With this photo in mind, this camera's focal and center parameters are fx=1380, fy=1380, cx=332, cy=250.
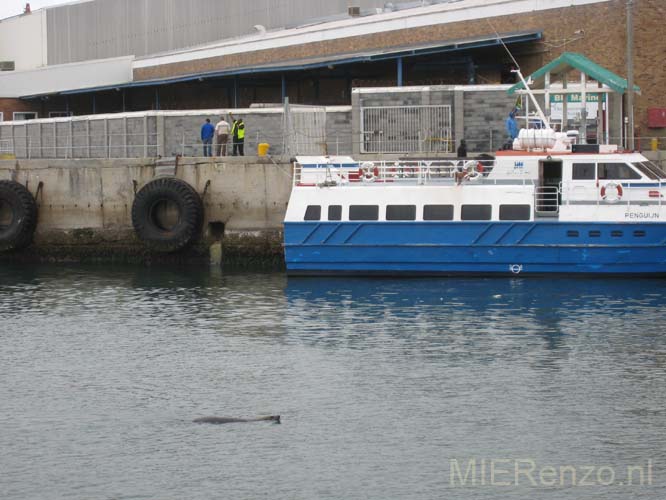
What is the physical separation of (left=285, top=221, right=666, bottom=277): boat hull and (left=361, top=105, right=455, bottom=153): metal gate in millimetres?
8134

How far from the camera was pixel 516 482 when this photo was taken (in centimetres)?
2005

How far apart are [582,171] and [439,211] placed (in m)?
3.91

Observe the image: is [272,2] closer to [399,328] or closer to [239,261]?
[239,261]

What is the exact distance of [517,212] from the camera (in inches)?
1430

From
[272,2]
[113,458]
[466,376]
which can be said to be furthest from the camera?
[272,2]

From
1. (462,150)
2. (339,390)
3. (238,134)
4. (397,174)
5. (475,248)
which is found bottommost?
(339,390)

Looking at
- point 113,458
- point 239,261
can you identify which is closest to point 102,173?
point 239,261

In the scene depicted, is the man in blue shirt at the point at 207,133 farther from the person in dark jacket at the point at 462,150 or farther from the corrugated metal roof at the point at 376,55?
the person in dark jacket at the point at 462,150

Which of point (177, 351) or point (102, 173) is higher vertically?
point (102, 173)

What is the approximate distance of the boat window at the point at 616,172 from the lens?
118 feet

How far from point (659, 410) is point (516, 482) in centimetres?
455

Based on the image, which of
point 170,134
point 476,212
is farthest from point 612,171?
point 170,134

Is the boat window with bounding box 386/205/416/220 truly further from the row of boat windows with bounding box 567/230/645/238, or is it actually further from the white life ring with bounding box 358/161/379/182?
the row of boat windows with bounding box 567/230/645/238

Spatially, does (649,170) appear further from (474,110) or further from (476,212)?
(474,110)
